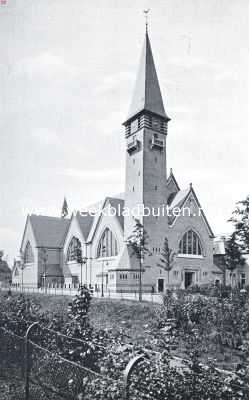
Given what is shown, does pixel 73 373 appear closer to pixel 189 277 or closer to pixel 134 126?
pixel 134 126

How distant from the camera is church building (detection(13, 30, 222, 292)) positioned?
42.2 m

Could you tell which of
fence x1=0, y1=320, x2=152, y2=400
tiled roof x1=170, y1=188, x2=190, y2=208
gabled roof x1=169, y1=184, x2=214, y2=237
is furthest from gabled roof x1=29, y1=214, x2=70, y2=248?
fence x1=0, y1=320, x2=152, y2=400

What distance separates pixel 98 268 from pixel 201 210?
16.1 m

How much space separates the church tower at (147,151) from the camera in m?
43.2

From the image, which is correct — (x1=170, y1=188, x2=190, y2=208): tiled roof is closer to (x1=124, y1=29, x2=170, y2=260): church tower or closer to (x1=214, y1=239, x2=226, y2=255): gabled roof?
(x1=124, y1=29, x2=170, y2=260): church tower

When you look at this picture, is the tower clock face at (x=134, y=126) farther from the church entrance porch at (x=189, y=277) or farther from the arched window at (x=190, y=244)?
the church entrance porch at (x=189, y=277)

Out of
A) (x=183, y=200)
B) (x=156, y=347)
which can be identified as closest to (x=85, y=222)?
(x=183, y=200)

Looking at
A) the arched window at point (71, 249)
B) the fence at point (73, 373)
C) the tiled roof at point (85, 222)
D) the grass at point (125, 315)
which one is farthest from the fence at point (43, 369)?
the arched window at point (71, 249)

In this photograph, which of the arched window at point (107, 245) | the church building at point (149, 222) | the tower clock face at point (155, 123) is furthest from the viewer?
the arched window at point (107, 245)

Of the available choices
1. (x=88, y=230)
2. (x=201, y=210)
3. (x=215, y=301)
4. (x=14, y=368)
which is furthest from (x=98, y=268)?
(x=14, y=368)

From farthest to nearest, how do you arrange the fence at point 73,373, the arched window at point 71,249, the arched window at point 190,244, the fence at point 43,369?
the arched window at point 71,249, the arched window at point 190,244, the fence at point 43,369, the fence at point 73,373

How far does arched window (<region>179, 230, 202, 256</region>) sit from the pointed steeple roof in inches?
607

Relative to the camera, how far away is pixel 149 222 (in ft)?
140

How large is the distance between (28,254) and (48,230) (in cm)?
570
